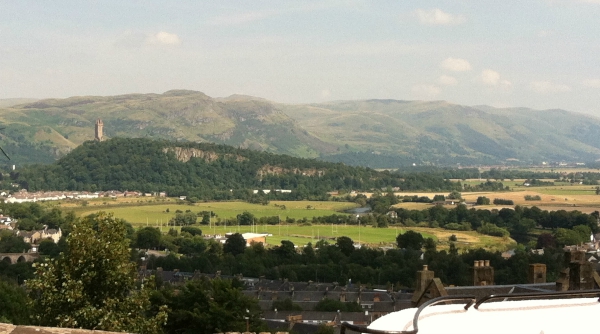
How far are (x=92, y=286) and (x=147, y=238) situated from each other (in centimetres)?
10017

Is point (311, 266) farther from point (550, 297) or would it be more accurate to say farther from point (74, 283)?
point (550, 297)

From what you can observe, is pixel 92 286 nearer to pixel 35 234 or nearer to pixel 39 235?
pixel 39 235

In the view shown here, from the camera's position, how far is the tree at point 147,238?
12219 centimetres

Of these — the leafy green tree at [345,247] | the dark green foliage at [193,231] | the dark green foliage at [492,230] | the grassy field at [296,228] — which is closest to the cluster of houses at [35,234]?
the grassy field at [296,228]

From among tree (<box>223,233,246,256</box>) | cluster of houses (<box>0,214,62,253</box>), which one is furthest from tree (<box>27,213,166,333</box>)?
cluster of houses (<box>0,214,62,253</box>)

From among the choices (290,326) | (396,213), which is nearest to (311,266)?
(290,326)

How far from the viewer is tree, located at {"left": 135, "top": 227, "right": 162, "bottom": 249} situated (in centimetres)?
12219

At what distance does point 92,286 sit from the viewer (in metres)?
24.1

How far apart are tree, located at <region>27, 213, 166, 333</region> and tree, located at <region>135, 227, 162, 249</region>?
323 ft

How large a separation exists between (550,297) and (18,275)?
3310 inches

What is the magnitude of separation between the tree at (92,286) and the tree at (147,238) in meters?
98.4

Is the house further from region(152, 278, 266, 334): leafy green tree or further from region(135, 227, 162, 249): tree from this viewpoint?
region(152, 278, 266, 334): leafy green tree

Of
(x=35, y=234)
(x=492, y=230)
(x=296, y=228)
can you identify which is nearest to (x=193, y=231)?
(x=296, y=228)

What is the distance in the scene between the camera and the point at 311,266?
304 ft
